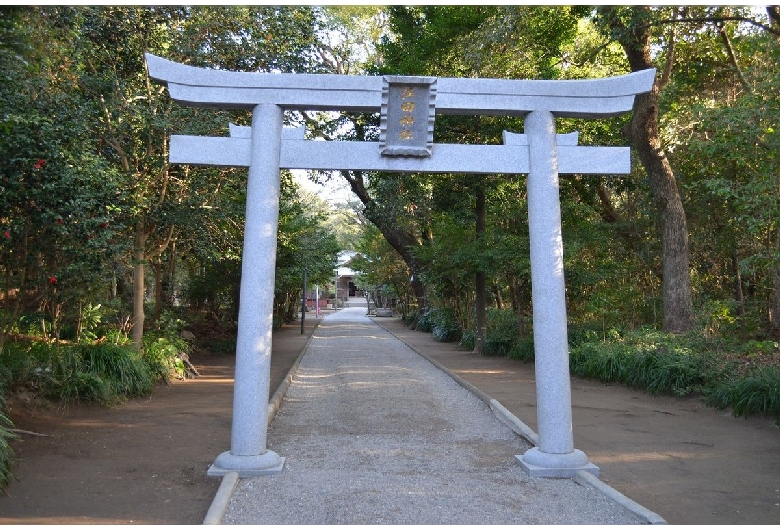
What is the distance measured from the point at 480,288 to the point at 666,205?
213 inches

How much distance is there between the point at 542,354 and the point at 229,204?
786cm

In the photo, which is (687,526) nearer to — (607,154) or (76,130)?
(607,154)

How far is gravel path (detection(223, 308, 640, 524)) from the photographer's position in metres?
5.09

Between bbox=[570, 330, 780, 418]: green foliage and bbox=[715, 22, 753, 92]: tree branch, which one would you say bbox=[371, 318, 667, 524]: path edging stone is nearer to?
bbox=[570, 330, 780, 418]: green foliage

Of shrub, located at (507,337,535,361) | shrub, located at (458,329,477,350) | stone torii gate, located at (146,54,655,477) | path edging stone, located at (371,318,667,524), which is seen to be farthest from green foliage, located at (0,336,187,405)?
shrub, located at (458,329,477,350)

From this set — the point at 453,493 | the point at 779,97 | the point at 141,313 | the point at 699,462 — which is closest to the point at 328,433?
the point at 453,493

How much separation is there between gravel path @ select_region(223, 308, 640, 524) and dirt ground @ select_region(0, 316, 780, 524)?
528mm

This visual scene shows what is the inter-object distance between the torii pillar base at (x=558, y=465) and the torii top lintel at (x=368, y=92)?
138 inches

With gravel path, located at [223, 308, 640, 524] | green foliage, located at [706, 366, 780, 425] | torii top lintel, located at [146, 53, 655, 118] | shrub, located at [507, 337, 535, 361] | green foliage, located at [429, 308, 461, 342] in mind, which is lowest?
gravel path, located at [223, 308, 640, 524]

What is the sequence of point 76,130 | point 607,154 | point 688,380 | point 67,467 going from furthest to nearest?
point 688,380
point 76,130
point 607,154
point 67,467

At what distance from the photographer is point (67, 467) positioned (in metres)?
6.33

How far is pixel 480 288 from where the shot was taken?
58.1 ft

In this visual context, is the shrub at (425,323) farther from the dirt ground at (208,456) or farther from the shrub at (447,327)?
the dirt ground at (208,456)

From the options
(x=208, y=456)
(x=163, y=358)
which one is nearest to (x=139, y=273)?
(x=163, y=358)
